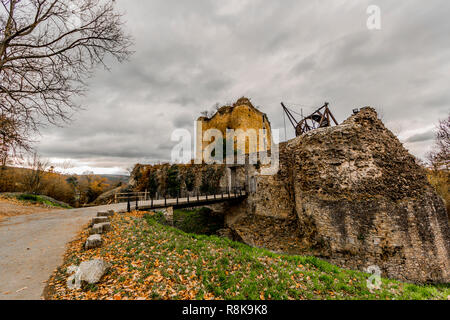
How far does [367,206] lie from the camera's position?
901 cm

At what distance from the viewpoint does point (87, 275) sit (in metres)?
3.35

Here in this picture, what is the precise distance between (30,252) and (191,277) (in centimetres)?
482

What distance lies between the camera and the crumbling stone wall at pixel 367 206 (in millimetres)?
8258

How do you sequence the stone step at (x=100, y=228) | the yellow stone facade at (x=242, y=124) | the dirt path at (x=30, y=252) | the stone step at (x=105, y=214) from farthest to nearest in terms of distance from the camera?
the yellow stone facade at (x=242, y=124)
the stone step at (x=105, y=214)
the stone step at (x=100, y=228)
the dirt path at (x=30, y=252)

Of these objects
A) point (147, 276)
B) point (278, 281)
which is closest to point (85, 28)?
point (147, 276)

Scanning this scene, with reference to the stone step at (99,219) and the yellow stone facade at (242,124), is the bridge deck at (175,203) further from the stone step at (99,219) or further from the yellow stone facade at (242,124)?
the yellow stone facade at (242,124)

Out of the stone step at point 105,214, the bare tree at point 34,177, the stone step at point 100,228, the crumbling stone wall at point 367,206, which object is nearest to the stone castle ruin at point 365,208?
the crumbling stone wall at point 367,206

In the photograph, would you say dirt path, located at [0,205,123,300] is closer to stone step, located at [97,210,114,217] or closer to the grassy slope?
the grassy slope

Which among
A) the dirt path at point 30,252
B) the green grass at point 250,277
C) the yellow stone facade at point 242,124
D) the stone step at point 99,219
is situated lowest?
the green grass at point 250,277

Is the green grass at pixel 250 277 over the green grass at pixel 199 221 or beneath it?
over

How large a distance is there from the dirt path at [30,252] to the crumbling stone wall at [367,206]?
11.9 m

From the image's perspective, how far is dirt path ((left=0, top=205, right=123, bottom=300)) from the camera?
128 inches

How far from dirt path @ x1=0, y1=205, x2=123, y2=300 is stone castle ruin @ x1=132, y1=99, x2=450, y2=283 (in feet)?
38.7
